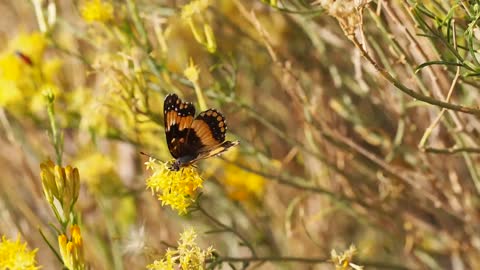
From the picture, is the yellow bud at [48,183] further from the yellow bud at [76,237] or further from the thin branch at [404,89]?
the thin branch at [404,89]

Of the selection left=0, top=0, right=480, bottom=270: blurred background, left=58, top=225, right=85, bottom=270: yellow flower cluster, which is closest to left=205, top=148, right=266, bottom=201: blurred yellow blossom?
left=0, top=0, right=480, bottom=270: blurred background

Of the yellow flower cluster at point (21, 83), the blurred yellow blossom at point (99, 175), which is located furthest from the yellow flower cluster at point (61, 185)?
the blurred yellow blossom at point (99, 175)

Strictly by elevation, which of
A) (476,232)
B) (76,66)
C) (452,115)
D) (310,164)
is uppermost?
(76,66)

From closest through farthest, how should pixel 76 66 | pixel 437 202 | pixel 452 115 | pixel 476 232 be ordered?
pixel 452 115 < pixel 437 202 < pixel 476 232 < pixel 76 66

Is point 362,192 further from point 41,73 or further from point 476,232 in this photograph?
point 41,73

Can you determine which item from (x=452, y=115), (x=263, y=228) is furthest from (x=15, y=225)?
(x=452, y=115)

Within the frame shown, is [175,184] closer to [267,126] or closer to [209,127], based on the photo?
[209,127]

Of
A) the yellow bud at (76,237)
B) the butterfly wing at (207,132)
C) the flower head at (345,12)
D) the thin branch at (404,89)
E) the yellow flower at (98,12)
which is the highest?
the yellow flower at (98,12)
